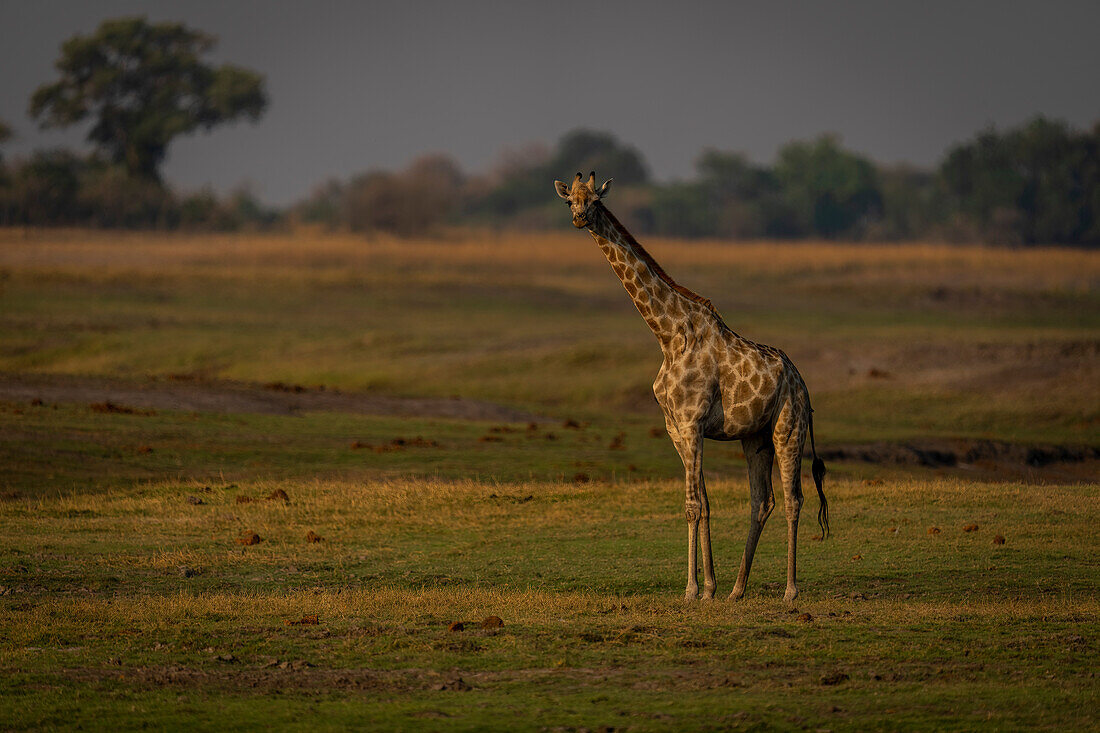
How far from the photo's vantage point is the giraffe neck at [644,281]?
13883 millimetres

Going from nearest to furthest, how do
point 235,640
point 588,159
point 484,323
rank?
point 235,640 < point 484,323 < point 588,159

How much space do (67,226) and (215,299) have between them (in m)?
23.4

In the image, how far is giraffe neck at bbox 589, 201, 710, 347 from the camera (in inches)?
547

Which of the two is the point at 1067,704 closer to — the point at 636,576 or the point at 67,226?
the point at 636,576

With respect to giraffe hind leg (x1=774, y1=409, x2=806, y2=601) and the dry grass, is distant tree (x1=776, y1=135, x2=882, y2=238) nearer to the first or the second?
the dry grass

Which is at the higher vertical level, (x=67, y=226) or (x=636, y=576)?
(x=67, y=226)

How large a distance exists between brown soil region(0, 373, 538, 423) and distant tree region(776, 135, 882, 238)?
8680cm

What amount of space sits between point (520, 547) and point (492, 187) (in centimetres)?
11274

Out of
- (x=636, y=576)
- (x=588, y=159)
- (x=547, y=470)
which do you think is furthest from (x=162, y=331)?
(x=588, y=159)

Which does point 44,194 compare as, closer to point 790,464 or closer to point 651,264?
point 651,264

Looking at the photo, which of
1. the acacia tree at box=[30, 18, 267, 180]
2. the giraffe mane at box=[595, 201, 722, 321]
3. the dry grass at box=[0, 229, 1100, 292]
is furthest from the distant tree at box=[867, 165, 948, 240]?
the giraffe mane at box=[595, 201, 722, 321]

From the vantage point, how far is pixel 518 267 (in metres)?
87.8

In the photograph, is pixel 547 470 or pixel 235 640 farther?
pixel 547 470

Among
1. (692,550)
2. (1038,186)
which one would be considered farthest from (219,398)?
(1038,186)
